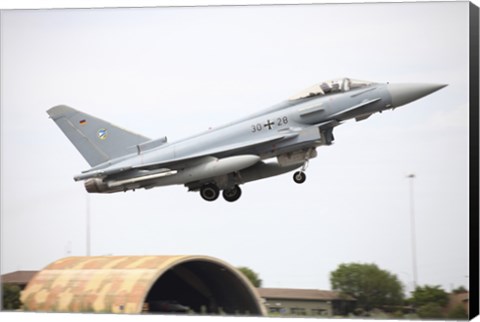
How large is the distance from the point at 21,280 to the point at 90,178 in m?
4.98

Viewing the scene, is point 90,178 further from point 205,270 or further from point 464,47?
point 464,47

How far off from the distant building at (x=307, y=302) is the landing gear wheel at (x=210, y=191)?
3.84 metres

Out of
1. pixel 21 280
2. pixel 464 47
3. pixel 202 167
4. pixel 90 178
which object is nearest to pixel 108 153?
pixel 90 178

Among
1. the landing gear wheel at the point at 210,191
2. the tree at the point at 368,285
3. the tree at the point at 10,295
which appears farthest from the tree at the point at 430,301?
the tree at the point at 10,295

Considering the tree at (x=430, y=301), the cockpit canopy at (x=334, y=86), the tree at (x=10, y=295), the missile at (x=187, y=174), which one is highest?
the cockpit canopy at (x=334, y=86)

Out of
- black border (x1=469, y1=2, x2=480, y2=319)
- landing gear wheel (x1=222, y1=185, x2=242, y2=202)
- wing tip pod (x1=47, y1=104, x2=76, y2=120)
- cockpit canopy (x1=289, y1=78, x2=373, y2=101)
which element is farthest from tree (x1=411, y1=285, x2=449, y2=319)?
wing tip pod (x1=47, y1=104, x2=76, y2=120)

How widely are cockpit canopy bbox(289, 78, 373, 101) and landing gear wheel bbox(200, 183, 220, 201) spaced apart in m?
4.05

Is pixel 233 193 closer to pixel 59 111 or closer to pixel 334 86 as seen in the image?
pixel 334 86

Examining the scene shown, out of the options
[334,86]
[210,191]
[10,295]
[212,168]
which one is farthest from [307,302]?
[10,295]

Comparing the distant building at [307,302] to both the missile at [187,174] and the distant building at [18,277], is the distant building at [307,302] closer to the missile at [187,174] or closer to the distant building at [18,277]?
the missile at [187,174]

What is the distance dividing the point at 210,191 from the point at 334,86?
5002mm

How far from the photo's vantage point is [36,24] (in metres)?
35.9

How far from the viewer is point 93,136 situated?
114ft

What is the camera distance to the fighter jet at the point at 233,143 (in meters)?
32.2
